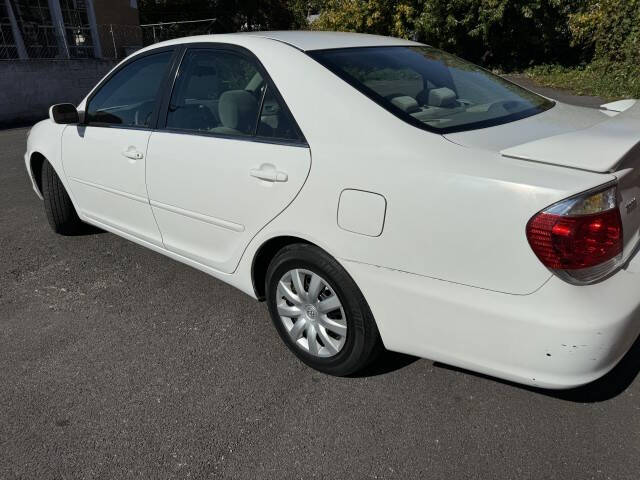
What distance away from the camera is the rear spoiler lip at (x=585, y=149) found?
5.74 ft

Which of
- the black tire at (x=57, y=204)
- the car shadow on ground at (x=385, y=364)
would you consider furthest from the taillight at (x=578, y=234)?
the black tire at (x=57, y=204)

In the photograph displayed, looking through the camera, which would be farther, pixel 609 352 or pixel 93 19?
pixel 93 19

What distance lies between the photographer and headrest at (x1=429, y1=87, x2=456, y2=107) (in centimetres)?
251

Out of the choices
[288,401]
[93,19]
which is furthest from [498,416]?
[93,19]

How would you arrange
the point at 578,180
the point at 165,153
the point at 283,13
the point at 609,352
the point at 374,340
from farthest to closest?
the point at 283,13
the point at 165,153
the point at 374,340
the point at 609,352
the point at 578,180

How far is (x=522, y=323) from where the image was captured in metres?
1.80

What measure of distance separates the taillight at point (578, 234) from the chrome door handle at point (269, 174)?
108 centimetres

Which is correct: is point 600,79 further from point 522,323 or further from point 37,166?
point 522,323

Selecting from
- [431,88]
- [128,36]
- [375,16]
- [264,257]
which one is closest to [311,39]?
[431,88]

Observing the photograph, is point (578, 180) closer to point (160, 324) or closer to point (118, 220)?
point (160, 324)

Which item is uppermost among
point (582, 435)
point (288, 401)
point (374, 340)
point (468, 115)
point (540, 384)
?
point (468, 115)

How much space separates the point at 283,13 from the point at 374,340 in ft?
87.8

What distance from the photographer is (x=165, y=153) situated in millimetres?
2906

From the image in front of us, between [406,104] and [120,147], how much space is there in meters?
1.87
